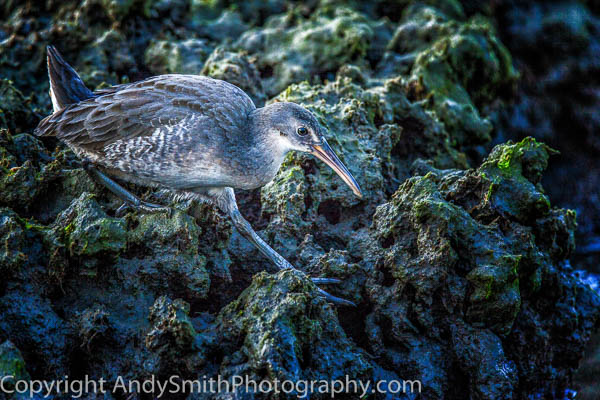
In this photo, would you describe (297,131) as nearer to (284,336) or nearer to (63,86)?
(284,336)

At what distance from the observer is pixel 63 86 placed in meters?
5.50

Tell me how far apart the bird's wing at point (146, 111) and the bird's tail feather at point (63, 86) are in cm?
20

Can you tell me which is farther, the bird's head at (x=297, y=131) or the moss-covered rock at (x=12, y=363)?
the bird's head at (x=297, y=131)

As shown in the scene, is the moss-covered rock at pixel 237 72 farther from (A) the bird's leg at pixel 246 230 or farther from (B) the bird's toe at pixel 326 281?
(B) the bird's toe at pixel 326 281

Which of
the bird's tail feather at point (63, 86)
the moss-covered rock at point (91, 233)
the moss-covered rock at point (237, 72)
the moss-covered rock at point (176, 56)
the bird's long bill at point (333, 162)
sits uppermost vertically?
the moss-covered rock at point (176, 56)

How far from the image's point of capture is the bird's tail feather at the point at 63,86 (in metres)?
5.47

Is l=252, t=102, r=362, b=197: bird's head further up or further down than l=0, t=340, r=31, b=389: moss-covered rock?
further up

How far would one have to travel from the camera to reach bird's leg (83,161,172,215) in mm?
4863

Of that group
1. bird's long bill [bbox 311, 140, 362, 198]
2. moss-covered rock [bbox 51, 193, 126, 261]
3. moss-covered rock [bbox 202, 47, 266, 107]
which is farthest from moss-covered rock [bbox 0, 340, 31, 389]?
moss-covered rock [bbox 202, 47, 266, 107]

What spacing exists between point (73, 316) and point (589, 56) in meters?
9.62

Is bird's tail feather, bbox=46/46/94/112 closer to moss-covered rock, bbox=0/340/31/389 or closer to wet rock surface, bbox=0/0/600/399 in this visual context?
wet rock surface, bbox=0/0/600/399

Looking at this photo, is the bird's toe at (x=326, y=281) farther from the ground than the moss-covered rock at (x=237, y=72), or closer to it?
closer to it

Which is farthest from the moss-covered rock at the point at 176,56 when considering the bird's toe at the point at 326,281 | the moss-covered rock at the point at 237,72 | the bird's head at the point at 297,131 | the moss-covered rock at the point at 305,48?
the bird's toe at the point at 326,281

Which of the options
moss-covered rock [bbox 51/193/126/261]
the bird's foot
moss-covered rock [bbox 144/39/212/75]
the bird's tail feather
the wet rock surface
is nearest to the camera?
the wet rock surface
